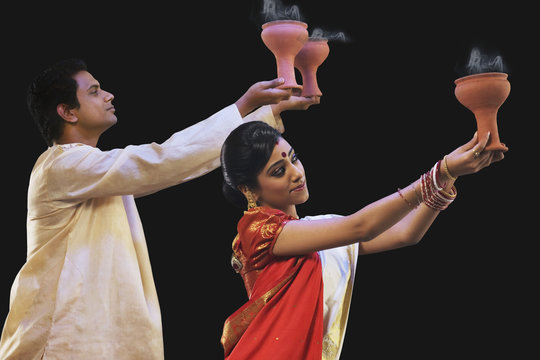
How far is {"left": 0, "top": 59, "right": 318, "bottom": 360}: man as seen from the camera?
14.2ft

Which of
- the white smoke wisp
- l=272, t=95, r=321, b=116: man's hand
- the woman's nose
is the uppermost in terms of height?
the white smoke wisp

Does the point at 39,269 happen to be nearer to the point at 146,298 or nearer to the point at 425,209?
the point at 146,298

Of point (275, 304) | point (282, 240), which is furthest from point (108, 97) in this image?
point (275, 304)

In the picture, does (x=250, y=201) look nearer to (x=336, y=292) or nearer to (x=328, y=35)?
(x=336, y=292)

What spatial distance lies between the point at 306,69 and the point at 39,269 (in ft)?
4.75

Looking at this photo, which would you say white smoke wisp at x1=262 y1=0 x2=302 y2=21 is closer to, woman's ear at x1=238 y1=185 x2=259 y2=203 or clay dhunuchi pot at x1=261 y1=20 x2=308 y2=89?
clay dhunuchi pot at x1=261 y1=20 x2=308 y2=89

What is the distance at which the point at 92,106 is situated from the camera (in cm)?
458

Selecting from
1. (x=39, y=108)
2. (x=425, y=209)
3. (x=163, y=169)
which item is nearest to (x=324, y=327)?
(x=425, y=209)

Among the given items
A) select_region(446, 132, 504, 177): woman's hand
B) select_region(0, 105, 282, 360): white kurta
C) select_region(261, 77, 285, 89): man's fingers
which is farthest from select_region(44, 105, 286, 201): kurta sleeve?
select_region(446, 132, 504, 177): woman's hand

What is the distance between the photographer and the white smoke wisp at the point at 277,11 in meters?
4.31

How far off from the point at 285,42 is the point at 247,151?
0.52 m

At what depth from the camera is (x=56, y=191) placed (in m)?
4.43

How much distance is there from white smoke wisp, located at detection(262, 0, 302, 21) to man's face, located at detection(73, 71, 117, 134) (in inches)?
33.5

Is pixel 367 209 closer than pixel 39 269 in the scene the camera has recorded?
Yes
